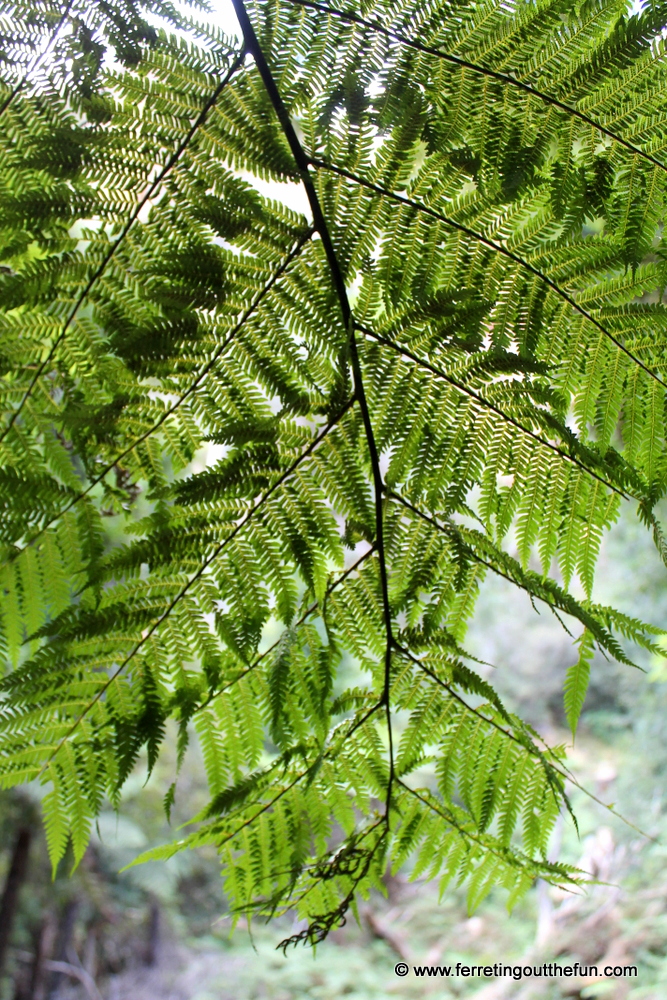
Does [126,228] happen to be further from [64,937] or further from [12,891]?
[64,937]

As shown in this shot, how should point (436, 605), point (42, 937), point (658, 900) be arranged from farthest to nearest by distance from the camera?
1. point (42, 937)
2. point (658, 900)
3. point (436, 605)

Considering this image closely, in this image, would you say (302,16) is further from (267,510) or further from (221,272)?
(267,510)

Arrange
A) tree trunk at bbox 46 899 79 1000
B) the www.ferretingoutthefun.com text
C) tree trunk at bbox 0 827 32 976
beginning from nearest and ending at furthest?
tree trunk at bbox 0 827 32 976 < the www.ferretingoutthefun.com text < tree trunk at bbox 46 899 79 1000

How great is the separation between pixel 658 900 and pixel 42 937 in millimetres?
3965

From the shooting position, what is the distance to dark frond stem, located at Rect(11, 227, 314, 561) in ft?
2.43

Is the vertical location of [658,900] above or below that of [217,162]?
below

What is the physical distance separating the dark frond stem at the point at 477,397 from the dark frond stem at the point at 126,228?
0.28 m

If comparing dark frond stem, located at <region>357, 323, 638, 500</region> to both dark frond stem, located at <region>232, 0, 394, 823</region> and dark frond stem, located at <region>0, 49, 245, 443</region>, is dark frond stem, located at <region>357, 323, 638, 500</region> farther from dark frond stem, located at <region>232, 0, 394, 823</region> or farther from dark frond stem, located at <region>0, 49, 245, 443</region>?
dark frond stem, located at <region>0, 49, 245, 443</region>

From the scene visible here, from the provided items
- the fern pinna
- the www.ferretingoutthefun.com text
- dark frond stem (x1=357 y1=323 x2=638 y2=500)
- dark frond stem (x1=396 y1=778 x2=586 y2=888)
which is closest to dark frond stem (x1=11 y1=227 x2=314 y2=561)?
the fern pinna

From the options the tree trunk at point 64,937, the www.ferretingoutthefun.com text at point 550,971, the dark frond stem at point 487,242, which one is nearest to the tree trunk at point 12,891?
the tree trunk at point 64,937

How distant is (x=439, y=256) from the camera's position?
30.1 inches

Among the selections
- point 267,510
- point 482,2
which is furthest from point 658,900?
point 482,2

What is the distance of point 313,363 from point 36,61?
1.42ft

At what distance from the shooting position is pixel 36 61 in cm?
67
